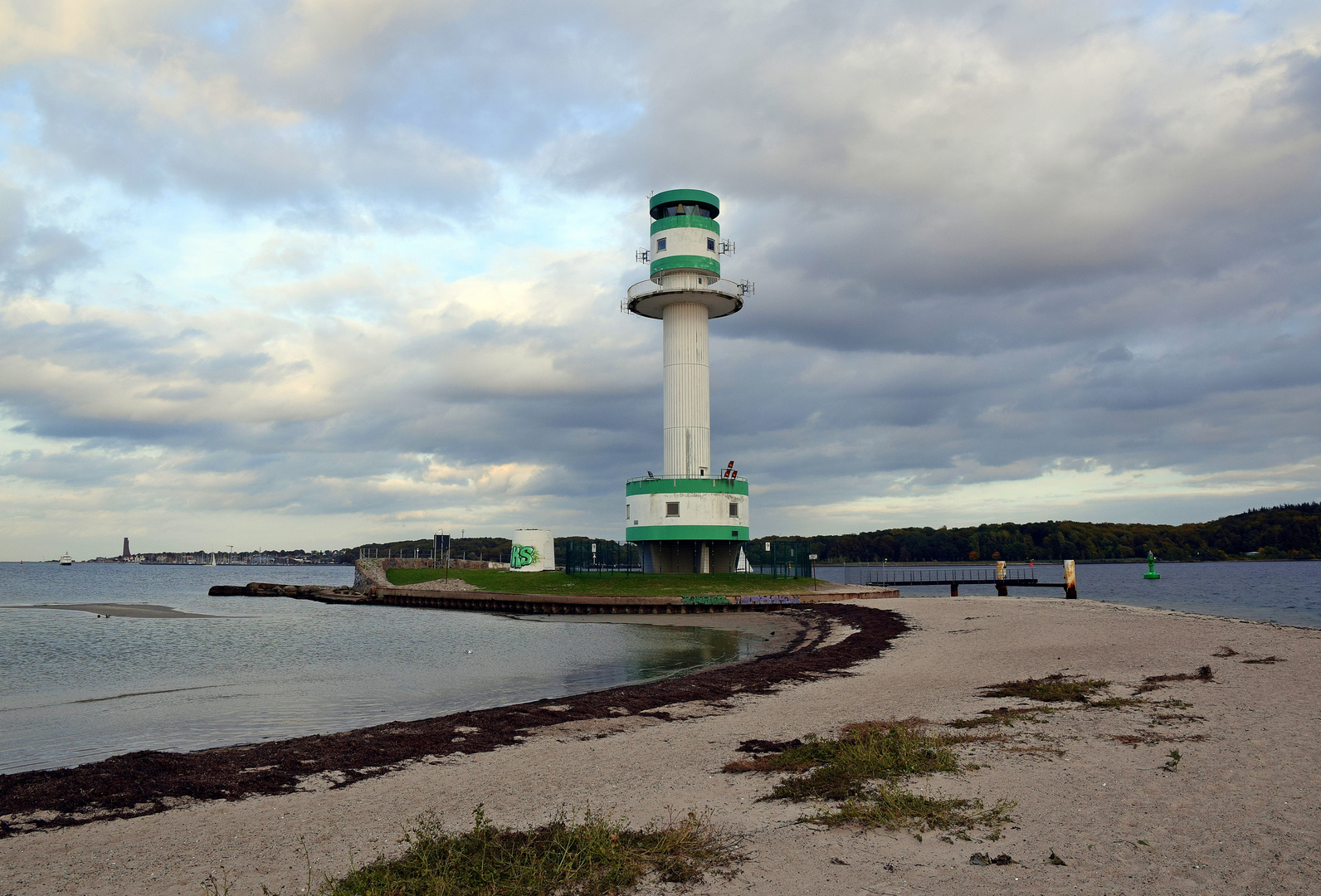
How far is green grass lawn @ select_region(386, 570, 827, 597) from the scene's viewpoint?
48344mm

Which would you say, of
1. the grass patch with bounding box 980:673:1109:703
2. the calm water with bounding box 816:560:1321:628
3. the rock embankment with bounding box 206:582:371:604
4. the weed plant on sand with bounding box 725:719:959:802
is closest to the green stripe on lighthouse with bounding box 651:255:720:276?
the calm water with bounding box 816:560:1321:628

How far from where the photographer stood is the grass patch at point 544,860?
21.1 ft

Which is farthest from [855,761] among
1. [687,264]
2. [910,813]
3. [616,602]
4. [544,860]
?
[687,264]

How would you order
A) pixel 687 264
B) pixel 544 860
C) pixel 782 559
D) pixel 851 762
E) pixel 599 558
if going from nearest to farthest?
pixel 544 860 < pixel 851 762 < pixel 687 264 < pixel 782 559 < pixel 599 558

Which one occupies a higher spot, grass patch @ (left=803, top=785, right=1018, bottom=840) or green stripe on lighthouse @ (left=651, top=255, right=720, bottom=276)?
green stripe on lighthouse @ (left=651, top=255, right=720, bottom=276)

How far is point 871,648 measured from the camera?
25.2m

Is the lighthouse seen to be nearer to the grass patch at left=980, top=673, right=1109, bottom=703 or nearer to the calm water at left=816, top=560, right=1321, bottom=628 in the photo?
the calm water at left=816, top=560, right=1321, bottom=628

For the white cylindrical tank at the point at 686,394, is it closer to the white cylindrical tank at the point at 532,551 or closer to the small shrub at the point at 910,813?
the white cylindrical tank at the point at 532,551

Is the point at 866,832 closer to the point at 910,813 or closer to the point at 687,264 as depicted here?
the point at 910,813

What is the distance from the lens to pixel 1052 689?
14914 mm

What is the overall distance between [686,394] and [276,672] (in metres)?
32.0

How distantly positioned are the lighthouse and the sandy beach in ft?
117

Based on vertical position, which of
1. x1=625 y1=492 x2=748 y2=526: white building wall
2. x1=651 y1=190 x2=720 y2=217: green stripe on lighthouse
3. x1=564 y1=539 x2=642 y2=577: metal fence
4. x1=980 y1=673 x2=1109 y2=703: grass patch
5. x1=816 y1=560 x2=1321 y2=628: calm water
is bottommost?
x1=816 y1=560 x2=1321 y2=628: calm water

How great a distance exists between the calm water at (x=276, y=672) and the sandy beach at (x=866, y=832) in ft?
19.9
